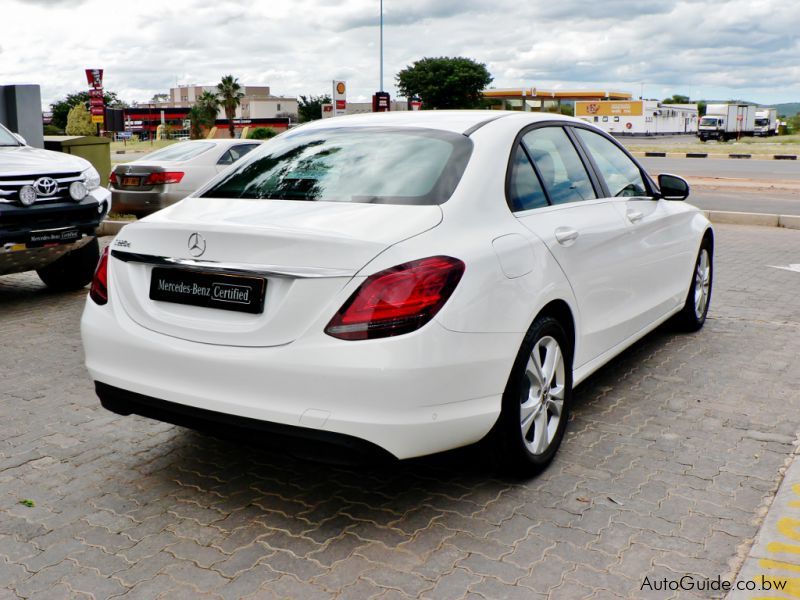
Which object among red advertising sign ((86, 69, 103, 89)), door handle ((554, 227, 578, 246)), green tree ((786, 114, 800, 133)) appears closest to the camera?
door handle ((554, 227, 578, 246))

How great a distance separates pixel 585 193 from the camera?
4.54m

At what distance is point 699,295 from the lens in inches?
256

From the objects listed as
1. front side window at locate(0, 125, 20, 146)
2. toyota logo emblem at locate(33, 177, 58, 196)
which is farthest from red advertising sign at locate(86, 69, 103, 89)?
toyota logo emblem at locate(33, 177, 58, 196)

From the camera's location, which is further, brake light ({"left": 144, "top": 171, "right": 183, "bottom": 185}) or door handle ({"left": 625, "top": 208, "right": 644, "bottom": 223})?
brake light ({"left": 144, "top": 171, "right": 183, "bottom": 185})

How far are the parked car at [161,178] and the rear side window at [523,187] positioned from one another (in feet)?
29.3

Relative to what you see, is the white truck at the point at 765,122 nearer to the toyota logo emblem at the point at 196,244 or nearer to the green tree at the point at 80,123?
the green tree at the point at 80,123

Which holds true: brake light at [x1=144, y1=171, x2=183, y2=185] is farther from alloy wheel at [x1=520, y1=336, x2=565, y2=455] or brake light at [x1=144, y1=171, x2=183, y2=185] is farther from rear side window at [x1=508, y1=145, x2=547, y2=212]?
alloy wheel at [x1=520, y1=336, x2=565, y2=455]

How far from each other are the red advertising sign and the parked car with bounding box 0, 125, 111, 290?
62.1ft

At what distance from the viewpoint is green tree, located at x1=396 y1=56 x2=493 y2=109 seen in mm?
98375

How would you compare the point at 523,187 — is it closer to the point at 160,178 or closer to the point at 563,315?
the point at 563,315

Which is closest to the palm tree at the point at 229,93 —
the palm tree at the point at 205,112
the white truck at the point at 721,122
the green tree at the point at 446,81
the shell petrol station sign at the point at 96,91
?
the palm tree at the point at 205,112

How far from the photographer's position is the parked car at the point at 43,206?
6.90m

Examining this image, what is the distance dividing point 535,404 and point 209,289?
1.49 meters

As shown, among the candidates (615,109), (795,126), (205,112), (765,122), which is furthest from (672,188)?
(795,126)
